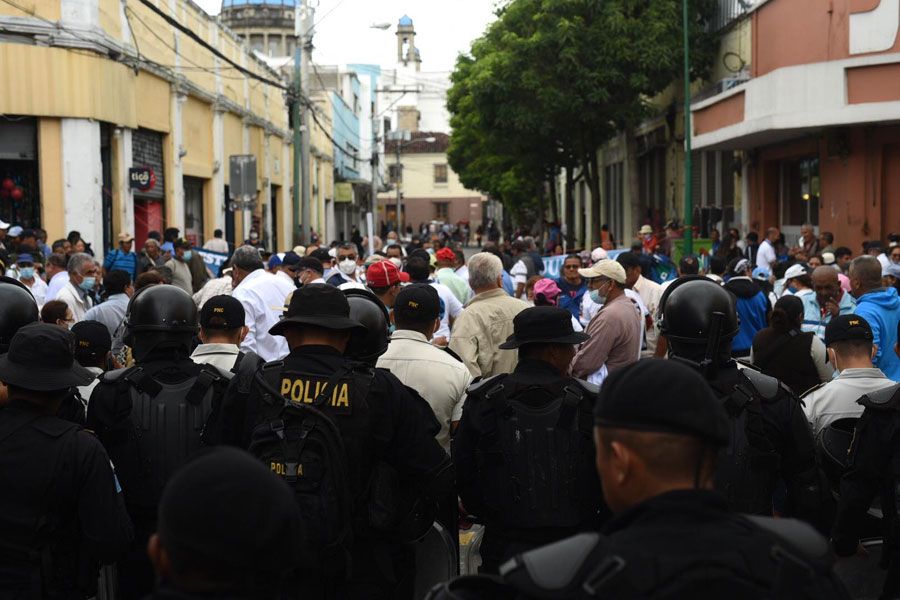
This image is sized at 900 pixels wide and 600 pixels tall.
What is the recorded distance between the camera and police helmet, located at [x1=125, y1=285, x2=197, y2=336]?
559cm

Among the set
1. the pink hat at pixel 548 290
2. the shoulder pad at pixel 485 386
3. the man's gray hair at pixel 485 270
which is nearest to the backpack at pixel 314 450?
the shoulder pad at pixel 485 386

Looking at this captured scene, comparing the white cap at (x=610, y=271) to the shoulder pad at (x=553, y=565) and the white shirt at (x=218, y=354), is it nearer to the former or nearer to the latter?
the white shirt at (x=218, y=354)

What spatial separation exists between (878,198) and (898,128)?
1.31 m

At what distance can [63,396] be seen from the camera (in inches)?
176

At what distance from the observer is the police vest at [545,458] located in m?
4.68

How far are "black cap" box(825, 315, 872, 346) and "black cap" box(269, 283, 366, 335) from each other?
282 cm

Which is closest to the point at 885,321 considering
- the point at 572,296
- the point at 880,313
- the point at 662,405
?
the point at 880,313

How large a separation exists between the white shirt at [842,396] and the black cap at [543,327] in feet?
5.80

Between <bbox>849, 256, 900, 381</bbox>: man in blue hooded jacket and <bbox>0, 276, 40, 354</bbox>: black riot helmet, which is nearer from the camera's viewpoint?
<bbox>0, 276, 40, 354</bbox>: black riot helmet

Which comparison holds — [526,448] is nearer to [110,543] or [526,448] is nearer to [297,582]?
[297,582]

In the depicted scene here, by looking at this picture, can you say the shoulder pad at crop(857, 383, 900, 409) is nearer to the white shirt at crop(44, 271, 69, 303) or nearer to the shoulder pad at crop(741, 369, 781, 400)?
the shoulder pad at crop(741, 369, 781, 400)

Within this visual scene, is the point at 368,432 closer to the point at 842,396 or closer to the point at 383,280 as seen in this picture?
the point at 842,396

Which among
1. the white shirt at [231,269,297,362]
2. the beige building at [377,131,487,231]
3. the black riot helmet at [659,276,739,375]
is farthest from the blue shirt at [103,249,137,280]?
the beige building at [377,131,487,231]

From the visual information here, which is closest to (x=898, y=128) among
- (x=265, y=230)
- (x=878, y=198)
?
(x=878, y=198)
